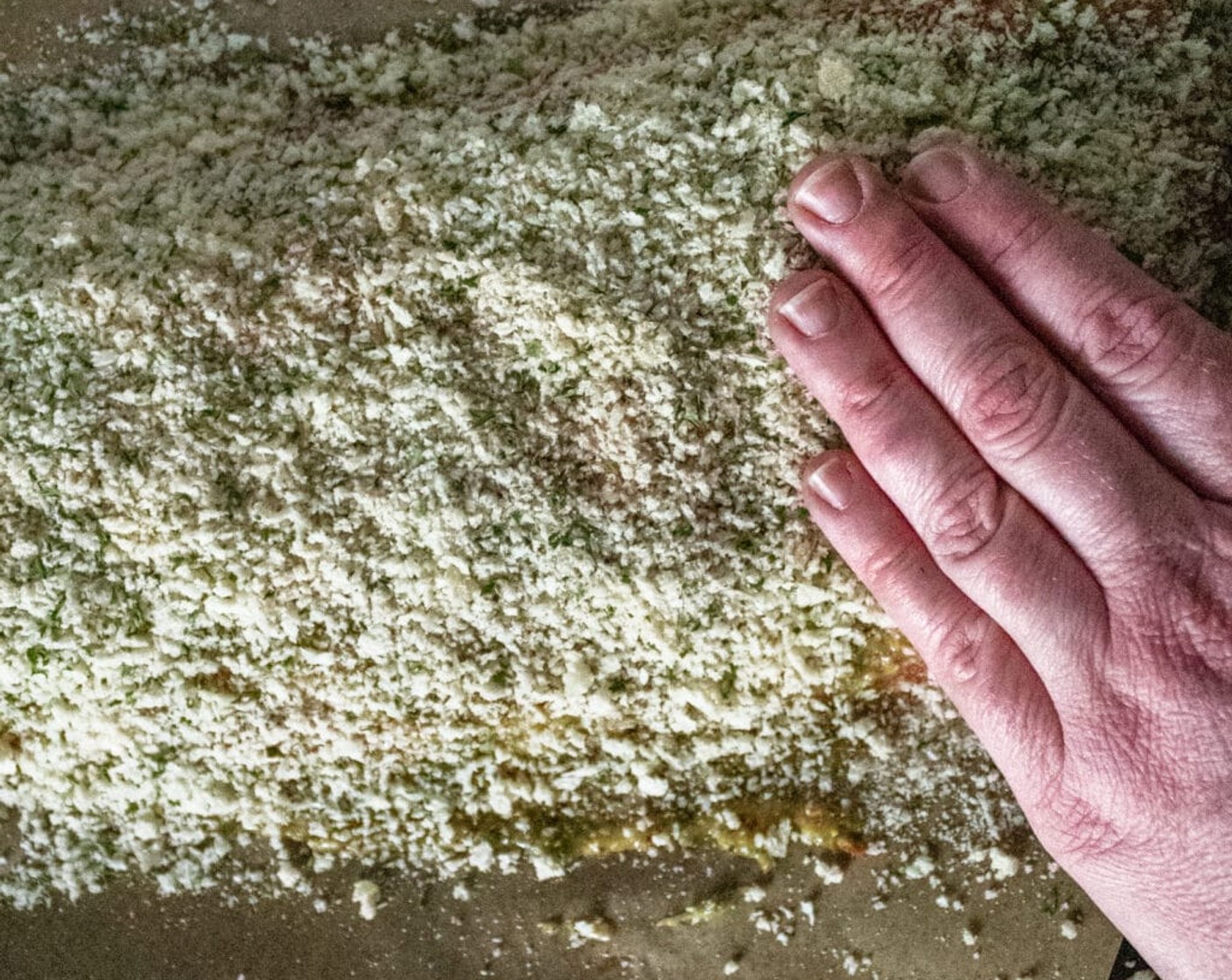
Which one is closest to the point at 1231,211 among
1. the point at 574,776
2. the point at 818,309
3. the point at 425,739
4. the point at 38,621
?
the point at 818,309

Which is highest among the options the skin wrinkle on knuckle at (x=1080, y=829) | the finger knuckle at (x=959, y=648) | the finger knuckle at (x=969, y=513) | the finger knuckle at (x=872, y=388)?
the finger knuckle at (x=872, y=388)

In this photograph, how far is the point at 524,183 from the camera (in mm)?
1300

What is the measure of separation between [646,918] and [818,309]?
86cm

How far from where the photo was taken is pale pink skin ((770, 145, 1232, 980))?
1084mm

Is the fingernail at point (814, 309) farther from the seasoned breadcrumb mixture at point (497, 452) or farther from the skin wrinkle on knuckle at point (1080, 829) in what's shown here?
the skin wrinkle on knuckle at point (1080, 829)

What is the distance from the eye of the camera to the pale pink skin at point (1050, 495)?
1084 millimetres

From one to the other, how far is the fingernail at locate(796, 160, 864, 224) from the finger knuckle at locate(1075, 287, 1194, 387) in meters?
0.28

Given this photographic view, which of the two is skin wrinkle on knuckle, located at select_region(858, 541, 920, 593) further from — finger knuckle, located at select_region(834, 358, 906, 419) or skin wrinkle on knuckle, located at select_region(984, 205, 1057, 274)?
skin wrinkle on knuckle, located at select_region(984, 205, 1057, 274)

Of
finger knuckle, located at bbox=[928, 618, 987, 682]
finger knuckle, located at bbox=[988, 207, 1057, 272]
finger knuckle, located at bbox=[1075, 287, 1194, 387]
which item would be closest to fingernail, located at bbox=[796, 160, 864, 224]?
finger knuckle, located at bbox=[988, 207, 1057, 272]

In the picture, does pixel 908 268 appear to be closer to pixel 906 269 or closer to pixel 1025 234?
pixel 906 269

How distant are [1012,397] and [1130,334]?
0.15 m

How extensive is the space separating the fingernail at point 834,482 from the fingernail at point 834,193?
0.28 meters

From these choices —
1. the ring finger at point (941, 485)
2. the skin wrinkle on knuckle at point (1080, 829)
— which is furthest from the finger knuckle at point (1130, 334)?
the skin wrinkle on knuckle at point (1080, 829)

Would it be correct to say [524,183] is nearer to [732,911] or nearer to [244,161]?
[244,161]
